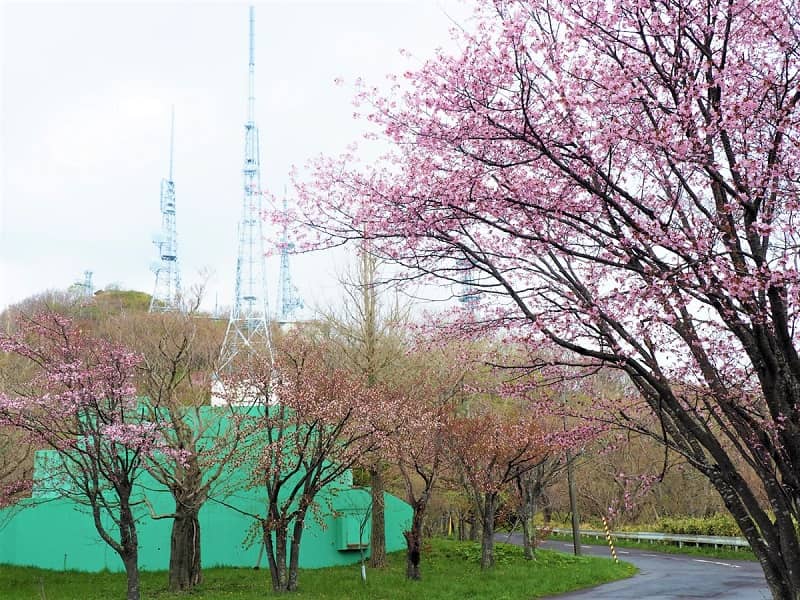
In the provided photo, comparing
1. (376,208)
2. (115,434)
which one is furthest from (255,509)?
(376,208)

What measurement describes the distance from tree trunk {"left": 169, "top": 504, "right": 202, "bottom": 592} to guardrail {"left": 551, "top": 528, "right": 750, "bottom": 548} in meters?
14.7

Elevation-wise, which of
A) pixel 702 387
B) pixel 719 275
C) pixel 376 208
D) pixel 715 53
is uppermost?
pixel 715 53

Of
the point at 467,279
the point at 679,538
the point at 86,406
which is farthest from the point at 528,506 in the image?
the point at 467,279

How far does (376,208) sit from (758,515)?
3.45 metres

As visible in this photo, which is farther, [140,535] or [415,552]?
[140,535]

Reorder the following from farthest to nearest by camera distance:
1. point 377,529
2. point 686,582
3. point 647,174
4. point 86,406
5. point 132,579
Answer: point 377,529 < point 686,582 < point 132,579 < point 86,406 < point 647,174

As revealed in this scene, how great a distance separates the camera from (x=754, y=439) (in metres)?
5.71

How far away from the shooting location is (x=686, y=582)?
16656 millimetres

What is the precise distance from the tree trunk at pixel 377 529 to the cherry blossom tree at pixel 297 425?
12.2ft

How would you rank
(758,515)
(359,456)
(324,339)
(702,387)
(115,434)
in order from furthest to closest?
(324,339) → (359,456) → (115,434) → (702,387) → (758,515)

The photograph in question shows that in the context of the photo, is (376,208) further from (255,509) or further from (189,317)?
(255,509)

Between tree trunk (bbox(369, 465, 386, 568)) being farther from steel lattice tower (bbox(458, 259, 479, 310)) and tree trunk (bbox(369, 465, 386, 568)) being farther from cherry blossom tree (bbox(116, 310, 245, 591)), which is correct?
steel lattice tower (bbox(458, 259, 479, 310))

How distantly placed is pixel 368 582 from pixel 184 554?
11.9ft

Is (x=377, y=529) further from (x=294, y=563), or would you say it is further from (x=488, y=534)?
(x=294, y=563)
